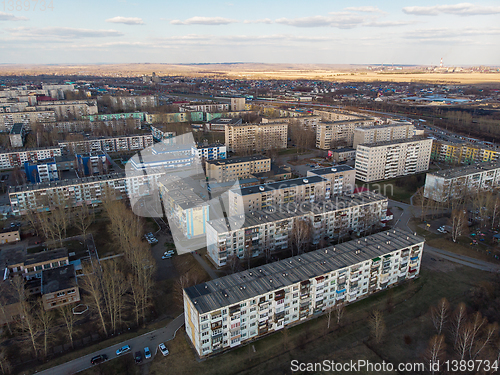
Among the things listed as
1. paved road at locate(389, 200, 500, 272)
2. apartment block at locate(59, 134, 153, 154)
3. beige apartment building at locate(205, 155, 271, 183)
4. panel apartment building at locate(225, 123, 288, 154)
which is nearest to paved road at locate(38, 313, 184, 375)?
paved road at locate(389, 200, 500, 272)

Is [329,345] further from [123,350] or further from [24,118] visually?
[24,118]

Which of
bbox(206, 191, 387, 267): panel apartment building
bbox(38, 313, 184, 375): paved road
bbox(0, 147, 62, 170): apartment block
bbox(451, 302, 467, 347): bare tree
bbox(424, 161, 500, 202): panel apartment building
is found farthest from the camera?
bbox(0, 147, 62, 170): apartment block

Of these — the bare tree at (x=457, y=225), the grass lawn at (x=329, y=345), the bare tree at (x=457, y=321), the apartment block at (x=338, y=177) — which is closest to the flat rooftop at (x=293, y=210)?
the apartment block at (x=338, y=177)

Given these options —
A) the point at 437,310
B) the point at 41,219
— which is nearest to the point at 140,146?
the point at 41,219

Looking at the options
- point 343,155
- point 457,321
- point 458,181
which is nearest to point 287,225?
point 457,321

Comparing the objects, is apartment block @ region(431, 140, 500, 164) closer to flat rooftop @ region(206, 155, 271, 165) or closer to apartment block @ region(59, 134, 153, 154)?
flat rooftop @ region(206, 155, 271, 165)

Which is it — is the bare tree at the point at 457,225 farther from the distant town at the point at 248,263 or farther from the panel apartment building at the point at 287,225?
the panel apartment building at the point at 287,225

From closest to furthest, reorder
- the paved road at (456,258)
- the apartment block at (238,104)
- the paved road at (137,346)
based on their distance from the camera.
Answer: the paved road at (137,346), the paved road at (456,258), the apartment block at (238,104)
